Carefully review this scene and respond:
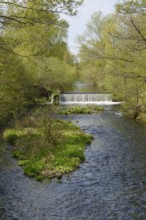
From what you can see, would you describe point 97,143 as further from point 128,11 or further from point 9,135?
point 128,11

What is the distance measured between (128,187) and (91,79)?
51.4 meters

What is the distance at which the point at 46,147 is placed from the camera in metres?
17.1

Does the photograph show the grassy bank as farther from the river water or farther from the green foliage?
the river water

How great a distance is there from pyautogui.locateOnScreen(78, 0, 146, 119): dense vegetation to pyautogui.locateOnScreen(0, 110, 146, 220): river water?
4.37 m

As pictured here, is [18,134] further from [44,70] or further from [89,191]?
[89,191]

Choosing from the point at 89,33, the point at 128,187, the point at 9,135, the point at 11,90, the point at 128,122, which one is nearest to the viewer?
the point at 128,187

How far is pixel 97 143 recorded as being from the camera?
19.8 m

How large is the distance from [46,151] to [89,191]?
4.67m

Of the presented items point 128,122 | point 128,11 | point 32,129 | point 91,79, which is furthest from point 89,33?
point 128,11

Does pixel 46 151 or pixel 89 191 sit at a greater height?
pixel 46 151

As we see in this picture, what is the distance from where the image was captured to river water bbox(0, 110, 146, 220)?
10.6 metres

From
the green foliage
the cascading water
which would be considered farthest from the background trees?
the cascading water

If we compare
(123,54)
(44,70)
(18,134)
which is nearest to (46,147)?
(18,134)

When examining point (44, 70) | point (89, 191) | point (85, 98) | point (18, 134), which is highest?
point (44, 70)
